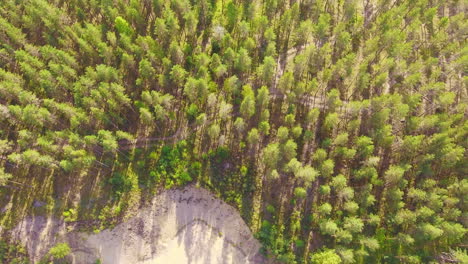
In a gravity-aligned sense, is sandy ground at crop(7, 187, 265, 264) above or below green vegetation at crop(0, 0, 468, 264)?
below

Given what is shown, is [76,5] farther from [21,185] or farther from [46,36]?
[21,185]

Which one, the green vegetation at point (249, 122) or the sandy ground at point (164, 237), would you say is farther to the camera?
the sandy ground at point (164, 237)

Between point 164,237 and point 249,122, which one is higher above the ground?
point 249,122

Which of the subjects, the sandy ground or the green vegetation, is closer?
the green vegetation

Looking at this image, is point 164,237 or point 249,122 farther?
point 249,122
